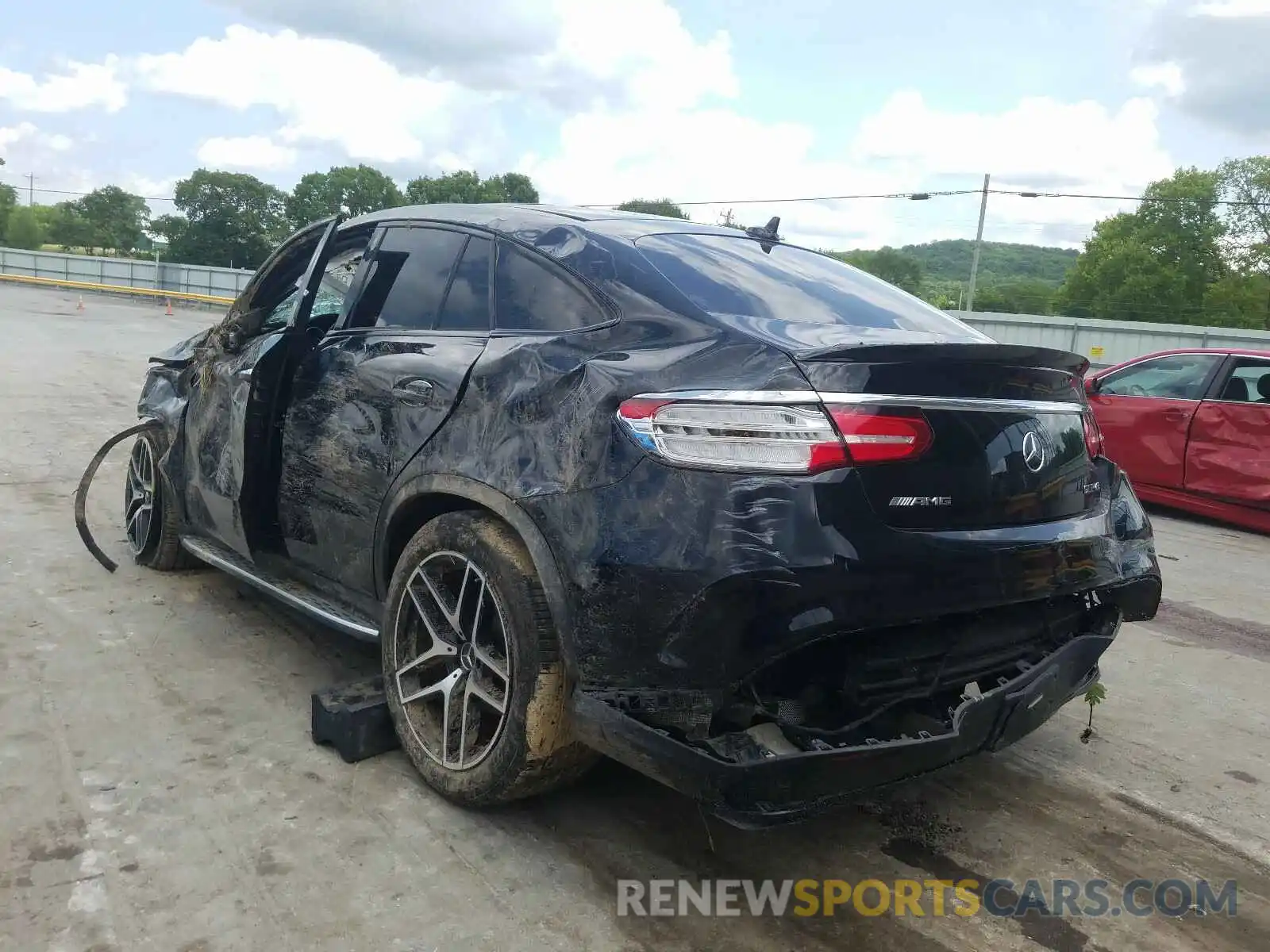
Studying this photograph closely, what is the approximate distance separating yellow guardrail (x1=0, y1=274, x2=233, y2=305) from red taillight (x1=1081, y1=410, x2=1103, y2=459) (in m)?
40.7

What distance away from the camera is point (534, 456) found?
A: 8.77ft

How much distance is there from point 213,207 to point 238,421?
75.6 m

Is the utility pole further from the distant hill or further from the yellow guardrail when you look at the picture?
the yellow guardrail

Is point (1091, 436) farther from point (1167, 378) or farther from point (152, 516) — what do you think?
point (1167, 378)

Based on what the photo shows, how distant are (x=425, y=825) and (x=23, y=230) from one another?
103439 millimetres

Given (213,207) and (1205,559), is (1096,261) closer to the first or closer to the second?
(213,207)

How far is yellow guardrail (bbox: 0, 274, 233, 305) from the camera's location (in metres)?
41.3

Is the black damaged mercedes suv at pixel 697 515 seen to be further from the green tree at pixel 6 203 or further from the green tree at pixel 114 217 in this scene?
the green tree at pixel 6 203

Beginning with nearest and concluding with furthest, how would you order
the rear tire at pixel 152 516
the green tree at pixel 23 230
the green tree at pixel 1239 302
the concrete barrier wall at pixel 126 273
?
the rear tire at pixel 152 516, the concrete barrier wall at pixel 126 273, the green tree at pixel 1239 302, the green tree at pixel 23 230

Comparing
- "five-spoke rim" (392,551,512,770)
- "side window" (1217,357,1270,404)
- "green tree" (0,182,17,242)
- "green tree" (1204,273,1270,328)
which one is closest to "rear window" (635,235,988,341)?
"five-spoke rim" (392,551,512,770)

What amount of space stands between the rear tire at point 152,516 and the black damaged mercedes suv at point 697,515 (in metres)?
1.68

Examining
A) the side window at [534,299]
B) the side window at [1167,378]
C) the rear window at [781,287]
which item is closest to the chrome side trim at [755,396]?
the rear window at [781,287]

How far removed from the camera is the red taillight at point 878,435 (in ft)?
7.68

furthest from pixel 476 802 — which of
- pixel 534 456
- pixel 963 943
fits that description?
pixel 963 943
